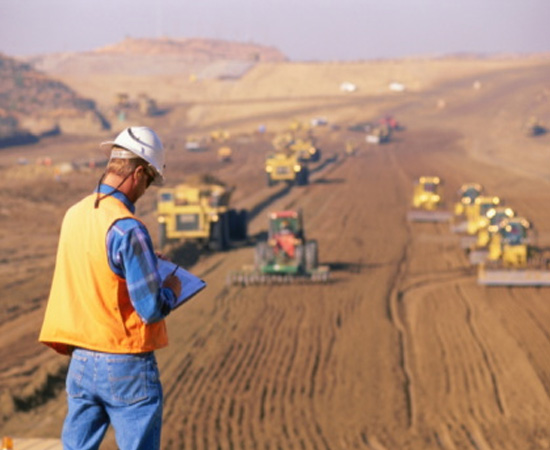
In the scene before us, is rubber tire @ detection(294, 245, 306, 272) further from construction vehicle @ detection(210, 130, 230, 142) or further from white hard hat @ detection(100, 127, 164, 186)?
construction vehicle @ detection(210, 130, 230, 142)

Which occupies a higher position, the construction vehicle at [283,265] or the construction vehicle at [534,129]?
the construction vehicle at [283,265]

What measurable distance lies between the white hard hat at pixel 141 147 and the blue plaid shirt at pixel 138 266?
25 centimetres

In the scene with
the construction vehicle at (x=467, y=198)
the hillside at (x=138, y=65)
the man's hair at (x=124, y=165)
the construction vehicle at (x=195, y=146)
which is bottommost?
the construction vehicle at (x=195, y=146)

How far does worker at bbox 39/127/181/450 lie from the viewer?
377cm

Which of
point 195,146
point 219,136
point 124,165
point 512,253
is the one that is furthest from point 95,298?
point 219,136

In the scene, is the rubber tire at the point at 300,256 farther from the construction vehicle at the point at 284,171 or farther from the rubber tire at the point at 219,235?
the construction vehicle at the point at 284,171

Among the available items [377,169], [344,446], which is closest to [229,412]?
[344,446]

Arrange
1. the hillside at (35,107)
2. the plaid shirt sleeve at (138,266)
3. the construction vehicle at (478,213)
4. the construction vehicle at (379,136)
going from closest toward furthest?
the plaid shirt sleeve at (138,266) < the construction vehicle at (478,213) < the construction vehicle at (379,136) < the hillside at (35,107)

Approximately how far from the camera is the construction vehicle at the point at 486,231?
77.0 ft

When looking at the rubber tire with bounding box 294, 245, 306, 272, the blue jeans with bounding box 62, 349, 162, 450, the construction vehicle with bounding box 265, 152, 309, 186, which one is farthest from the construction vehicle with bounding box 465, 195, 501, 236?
the blue jeans with bounding box 62, 349, 162, 450

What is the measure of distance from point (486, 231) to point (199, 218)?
693 cm

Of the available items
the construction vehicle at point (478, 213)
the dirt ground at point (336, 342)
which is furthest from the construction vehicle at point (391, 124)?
the construction vehicle at point (478, 213)

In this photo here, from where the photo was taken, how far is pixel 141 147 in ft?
12.8

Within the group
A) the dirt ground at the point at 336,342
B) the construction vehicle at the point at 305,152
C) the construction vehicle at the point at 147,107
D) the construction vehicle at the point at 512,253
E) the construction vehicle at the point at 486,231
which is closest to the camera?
the dirt ground at the point at 336,342
